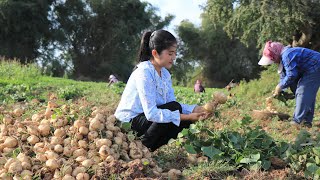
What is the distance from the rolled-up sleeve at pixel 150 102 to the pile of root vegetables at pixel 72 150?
28cm

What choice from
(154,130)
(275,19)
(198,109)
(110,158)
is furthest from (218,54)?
(110,158)

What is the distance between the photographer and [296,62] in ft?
17.7

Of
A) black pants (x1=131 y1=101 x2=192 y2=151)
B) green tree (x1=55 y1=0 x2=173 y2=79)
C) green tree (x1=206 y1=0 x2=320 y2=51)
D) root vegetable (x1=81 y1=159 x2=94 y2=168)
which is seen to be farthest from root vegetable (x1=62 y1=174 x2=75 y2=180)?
green tree (x1=55 y1=0 x2=173 y2=79)

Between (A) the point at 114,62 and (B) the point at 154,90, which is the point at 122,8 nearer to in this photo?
(A) the point at 114,62

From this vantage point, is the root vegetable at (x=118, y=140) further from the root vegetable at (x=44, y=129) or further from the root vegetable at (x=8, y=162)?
the root vegetable at (x=8, y=162)

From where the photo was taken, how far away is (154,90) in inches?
126

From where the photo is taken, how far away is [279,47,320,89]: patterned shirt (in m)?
5.36

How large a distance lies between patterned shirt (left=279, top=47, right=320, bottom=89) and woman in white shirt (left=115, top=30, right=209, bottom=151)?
7.76 feet

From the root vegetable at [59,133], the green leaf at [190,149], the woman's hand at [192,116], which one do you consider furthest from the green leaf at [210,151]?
the root vegetable at [59,133]

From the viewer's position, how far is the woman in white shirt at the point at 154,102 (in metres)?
3.12

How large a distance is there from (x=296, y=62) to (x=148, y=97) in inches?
118

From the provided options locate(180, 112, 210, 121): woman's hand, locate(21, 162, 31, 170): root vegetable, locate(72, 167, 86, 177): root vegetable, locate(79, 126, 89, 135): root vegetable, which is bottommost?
locate(72, 167, 86, 177): root vegetable

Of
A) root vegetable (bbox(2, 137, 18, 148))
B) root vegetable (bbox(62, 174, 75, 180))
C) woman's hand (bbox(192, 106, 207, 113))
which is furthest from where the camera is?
woman's hand (bbox(192, 106, 207, 113))

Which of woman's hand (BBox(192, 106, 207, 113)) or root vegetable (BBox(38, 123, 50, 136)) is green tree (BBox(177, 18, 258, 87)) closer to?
woman's hand (BBox(192, 106, 207, 113))
